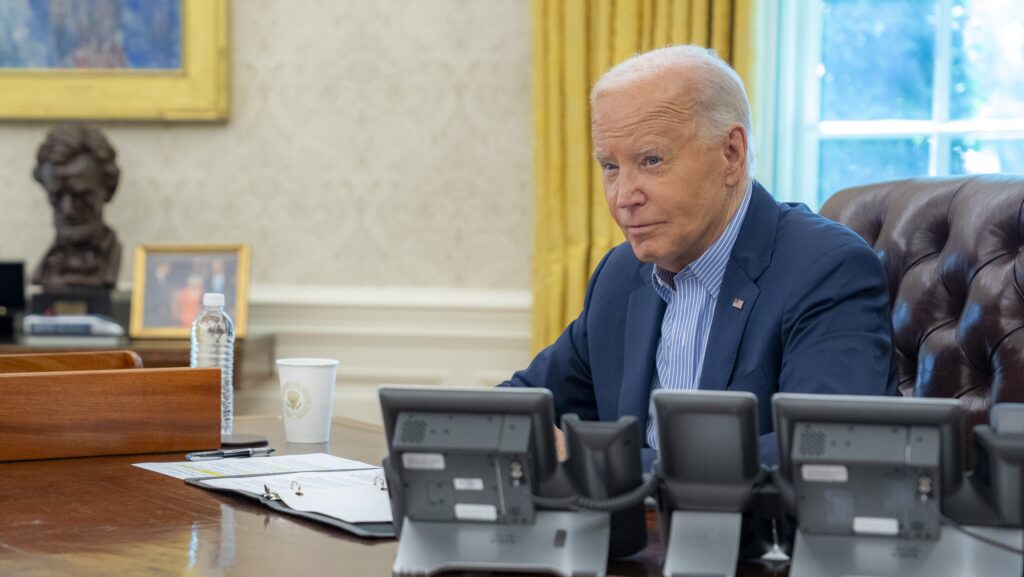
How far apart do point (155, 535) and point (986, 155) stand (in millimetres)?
2689

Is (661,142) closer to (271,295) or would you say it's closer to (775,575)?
(775,575)

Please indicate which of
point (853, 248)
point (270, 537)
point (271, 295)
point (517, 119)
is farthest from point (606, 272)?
point (271, 295)

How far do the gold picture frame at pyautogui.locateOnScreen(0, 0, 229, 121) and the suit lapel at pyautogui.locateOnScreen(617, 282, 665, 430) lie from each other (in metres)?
2.10

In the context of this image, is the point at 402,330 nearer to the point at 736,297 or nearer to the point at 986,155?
the point at 986,155

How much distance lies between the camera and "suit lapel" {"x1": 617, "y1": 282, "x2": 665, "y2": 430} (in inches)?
77.1

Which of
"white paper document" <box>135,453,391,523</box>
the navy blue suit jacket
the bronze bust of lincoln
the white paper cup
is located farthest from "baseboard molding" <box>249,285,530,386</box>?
"white paper document" <box>135,453,391,523</box>

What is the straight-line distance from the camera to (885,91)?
347cm

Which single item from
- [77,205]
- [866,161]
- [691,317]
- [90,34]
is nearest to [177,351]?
[77,205]

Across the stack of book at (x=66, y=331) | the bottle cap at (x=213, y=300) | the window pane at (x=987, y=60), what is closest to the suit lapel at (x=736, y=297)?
the bottle cap at (x=213, y=300)

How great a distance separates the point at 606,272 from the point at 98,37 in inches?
90.7

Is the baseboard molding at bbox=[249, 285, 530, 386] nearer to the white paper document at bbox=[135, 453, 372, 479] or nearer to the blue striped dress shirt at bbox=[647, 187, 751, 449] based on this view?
the blue striped dress shirt at bbox=[647, 187, 751, 449]

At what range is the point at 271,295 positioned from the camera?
12.5 feet

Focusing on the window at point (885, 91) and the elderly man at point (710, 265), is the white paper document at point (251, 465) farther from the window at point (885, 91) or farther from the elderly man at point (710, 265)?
the window at point (885, 91)

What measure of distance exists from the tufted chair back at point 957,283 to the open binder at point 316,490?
0.94 m
